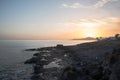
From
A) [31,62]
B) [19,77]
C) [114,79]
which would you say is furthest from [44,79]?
[31,62]

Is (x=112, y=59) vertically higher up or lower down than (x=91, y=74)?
higher up

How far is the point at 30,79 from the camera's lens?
43094mm

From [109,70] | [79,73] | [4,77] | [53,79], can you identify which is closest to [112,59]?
[109,70]

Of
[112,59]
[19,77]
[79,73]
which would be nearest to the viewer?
[112,59]

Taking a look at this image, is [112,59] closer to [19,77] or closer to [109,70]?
[109,70]

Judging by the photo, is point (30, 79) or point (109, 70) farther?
point (30, 79)

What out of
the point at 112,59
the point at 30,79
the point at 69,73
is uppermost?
the point at 112,59

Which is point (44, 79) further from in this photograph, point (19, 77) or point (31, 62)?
point (31, 62)

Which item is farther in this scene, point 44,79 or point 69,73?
point 44,79

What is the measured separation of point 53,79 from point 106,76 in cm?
1469

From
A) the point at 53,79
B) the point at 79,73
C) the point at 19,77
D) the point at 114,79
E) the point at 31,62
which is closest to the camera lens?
the point at 114,79

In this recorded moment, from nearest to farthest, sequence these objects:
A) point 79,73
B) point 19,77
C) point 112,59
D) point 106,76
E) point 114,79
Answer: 1. point 114,79
2. point 106,76
3. point 112,59
4. point 79,73
5. point 19,77

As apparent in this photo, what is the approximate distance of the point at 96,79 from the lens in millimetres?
33250

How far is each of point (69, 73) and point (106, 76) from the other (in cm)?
782
